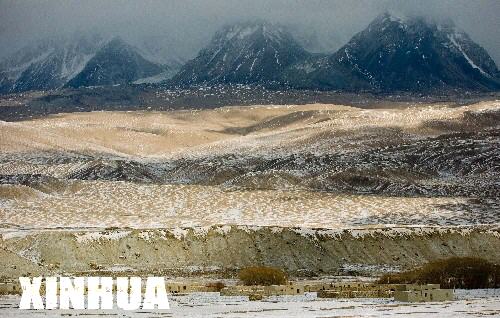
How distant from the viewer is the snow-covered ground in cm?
5250

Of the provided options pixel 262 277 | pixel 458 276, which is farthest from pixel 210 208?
pixel 458 276

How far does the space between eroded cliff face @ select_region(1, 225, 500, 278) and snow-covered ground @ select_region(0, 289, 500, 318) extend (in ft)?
77.5

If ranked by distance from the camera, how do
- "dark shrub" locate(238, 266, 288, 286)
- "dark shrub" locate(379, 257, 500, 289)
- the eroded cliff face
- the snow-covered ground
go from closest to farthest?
the snow-covered ground < "dark shrub" locate(379, 257, 500, 289) < "dark shrub" locate(238, 266, 288, 286) < the eroded cliff face

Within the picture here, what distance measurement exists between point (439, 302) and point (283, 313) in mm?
11449

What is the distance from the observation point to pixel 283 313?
53.8 m

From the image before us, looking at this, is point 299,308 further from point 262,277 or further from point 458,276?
point 458,276

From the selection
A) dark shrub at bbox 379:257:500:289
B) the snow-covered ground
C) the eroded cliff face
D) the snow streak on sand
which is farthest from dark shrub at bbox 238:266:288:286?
the snow streak on sand

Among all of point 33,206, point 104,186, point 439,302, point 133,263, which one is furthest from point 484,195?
point 439,302

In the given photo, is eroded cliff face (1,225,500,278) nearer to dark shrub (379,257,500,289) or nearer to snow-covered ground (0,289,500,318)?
dark shrub (379,257,500,289)

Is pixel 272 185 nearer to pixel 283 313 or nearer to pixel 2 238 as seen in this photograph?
pixel 2 238

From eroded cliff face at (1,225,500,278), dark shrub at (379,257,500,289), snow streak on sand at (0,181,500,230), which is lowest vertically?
dark shrub at (379,257,500,289)

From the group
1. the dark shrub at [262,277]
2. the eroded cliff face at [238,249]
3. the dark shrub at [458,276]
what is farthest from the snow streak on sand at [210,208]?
the dark shrub at [458,276]

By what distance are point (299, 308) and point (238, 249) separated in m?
38.8

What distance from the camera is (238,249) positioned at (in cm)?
9588
